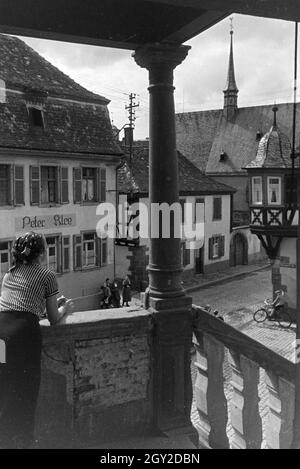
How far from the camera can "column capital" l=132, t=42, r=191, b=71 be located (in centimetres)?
376

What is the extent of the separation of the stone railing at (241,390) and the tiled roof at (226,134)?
35803 millimetres

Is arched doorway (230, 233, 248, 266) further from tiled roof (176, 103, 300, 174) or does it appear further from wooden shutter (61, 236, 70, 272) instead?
wooden shutter (61, 236, 70, 272)

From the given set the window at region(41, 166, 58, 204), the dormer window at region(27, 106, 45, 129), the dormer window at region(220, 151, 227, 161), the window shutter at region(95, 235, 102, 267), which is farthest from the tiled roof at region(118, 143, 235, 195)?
the dormer window at region(220, 151, 227, 161)

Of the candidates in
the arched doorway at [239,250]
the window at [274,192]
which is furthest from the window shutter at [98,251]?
the arched doorway at [239,250]

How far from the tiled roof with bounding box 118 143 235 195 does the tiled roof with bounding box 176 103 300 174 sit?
11.7 meters

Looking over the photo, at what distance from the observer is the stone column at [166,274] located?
3719 millimetres

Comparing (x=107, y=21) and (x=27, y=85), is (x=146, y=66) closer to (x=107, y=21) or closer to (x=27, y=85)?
(x=107, y=21)

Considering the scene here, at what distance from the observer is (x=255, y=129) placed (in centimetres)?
4056

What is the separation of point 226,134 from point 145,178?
2022cm

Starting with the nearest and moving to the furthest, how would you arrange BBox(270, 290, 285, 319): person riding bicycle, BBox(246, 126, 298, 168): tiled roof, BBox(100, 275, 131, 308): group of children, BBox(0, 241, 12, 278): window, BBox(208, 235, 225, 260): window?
BBox(0, 241, 12, 278): window → BBox(100, 275, 131, 308): group of children → BBox(270, 290, 285, 319): person riding bicycle → BBox(246, 126, 298, 168): tiled roof → BBox(208, 235, 225, 260): window

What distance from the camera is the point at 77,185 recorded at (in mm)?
17422

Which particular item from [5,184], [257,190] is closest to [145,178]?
[257,190]
